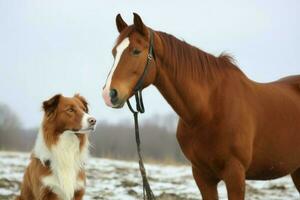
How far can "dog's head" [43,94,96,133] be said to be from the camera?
18.7 ft

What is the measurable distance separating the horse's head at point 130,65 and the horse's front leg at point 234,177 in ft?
3.56

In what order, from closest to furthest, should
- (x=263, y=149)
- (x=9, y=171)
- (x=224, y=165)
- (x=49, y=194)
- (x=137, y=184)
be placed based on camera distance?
(x=224, y=165)
(x=263, y=149)
(x=49, y=194)
(x=137, y=184)
(x=9, y=171)

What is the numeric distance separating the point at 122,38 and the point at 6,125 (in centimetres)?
2590

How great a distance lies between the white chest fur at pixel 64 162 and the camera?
19.0 ft

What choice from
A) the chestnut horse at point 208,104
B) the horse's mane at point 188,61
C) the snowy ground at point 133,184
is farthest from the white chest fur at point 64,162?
the snowy ground at point 133,184

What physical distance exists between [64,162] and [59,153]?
14 cm

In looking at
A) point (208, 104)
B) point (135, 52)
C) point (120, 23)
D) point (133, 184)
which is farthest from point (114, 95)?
Answer: point (133, 184)

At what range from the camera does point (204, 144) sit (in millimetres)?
4516

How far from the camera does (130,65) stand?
412 cm

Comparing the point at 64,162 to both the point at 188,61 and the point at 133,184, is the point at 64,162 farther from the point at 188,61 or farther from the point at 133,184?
the point at 133,184

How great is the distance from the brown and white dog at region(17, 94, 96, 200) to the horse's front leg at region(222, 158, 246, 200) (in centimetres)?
188

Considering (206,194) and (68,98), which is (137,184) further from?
(206,194)

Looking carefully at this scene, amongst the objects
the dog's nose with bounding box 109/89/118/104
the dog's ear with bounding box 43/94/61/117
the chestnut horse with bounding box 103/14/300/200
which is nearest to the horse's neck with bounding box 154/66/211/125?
the chestnut horse with bounding box 103/14/300/200

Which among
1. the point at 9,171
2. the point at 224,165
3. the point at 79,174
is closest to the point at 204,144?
the point at 224,165
